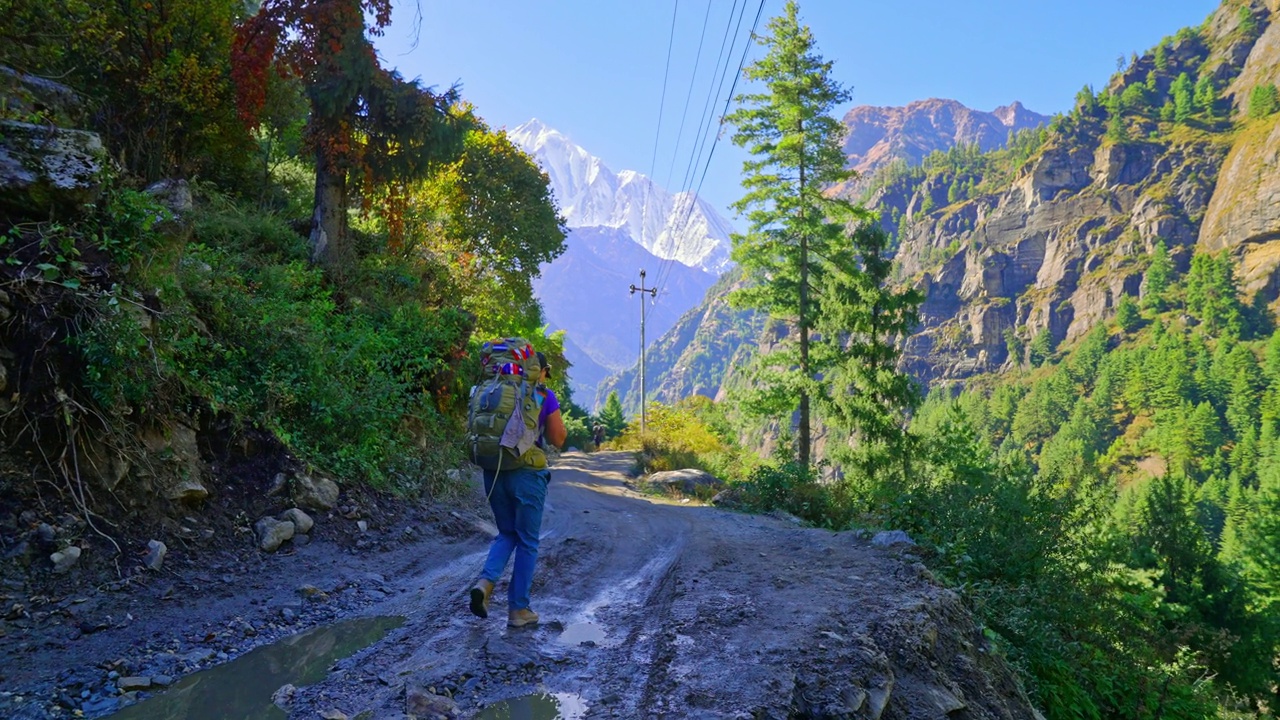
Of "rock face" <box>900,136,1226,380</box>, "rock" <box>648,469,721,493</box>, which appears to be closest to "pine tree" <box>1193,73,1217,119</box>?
"rock face" <box>900,136,1226,380</box>

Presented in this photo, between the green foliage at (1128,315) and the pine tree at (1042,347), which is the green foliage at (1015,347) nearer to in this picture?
the pine tree at (1042,347)

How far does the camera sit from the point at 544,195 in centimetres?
2322

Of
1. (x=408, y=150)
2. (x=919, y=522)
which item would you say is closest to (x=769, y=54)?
(x=408, y=150)

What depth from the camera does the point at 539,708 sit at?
10.1ft

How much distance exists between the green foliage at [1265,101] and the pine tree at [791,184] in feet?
680

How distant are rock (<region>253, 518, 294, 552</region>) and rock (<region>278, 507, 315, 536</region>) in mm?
86

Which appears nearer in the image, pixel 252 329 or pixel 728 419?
pixel 252 329

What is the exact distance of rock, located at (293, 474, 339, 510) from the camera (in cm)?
587

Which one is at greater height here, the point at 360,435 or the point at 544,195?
the point at 544,195

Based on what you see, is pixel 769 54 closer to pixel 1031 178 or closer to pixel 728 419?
pixel 728 419

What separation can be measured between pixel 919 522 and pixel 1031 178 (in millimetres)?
227181

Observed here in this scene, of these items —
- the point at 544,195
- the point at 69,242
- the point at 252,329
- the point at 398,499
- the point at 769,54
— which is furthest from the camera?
the point at 544,195

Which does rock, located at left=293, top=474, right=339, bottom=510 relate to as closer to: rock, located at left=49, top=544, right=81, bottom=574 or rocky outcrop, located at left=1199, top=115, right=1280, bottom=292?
rock, located at left=49, top=544, right=81, bottom=574

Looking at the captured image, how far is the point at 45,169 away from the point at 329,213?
6.78m
